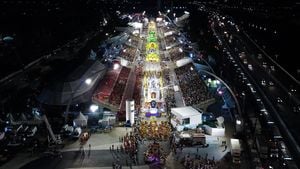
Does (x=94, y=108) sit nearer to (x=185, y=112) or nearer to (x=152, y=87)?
(x=185, y=112)

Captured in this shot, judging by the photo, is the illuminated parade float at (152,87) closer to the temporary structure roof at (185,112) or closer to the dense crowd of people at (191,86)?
the dense crowd of people at (191,86)

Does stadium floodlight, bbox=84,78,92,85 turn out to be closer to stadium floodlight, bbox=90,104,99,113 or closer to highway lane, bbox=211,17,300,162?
stadium floodlight, bbox=90,104,99,113

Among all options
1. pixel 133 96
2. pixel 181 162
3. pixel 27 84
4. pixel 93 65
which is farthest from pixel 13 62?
pixel 181 162

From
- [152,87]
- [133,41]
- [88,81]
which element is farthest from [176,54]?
[88,81]

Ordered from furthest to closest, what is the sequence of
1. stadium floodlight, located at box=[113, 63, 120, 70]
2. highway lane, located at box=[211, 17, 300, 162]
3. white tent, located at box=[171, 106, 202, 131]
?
stadium floodlight, located at box=[113, 63, 120, 70] < highway lane, located at box=[211, 17, 300, 162] < white tent, located at box=[171, 106, 202, 131]

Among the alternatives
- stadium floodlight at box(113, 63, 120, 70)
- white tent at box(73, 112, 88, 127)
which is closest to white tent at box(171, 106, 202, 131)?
white tent at box(73, 112, 88, 127)

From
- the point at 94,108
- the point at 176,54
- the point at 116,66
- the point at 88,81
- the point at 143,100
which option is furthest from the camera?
the point at 176,54

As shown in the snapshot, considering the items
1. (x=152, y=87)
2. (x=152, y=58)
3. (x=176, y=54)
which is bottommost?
(x=152, y=87)

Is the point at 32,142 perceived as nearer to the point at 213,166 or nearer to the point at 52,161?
the point at 52,161
